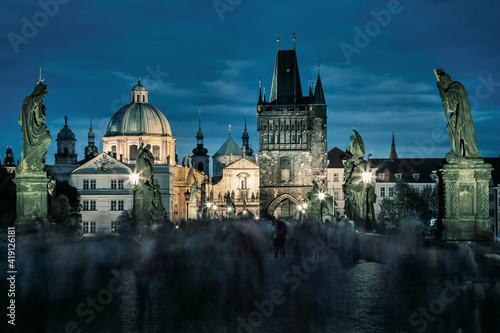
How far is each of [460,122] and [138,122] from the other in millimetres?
128307

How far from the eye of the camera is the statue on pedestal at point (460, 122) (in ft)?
58.2

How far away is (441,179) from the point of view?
18.6 meters

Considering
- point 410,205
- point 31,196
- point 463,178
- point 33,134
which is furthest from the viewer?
point 410,205

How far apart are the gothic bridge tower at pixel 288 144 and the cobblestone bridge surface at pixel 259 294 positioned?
339 ft

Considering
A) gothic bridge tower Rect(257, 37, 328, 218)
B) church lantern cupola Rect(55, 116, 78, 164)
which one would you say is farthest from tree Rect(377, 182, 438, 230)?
church lantern cupola Rect(55, 116, 78, 164)

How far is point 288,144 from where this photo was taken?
417 feet

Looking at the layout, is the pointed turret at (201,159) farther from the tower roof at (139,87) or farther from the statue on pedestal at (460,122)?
the statue on pedestal at (460,122)

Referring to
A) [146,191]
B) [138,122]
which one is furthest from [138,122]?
[146,191]

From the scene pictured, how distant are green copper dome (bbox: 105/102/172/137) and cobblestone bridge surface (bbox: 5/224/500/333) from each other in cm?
12218

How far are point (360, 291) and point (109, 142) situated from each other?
133m

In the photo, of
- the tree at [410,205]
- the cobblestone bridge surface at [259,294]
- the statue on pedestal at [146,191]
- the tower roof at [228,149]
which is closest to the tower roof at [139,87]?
the tower roof at [228,149]

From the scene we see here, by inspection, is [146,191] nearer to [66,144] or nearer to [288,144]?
[288,144]

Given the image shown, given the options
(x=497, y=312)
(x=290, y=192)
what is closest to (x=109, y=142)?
(x=290, y=192)

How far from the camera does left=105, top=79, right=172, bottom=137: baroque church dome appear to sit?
468 ft
